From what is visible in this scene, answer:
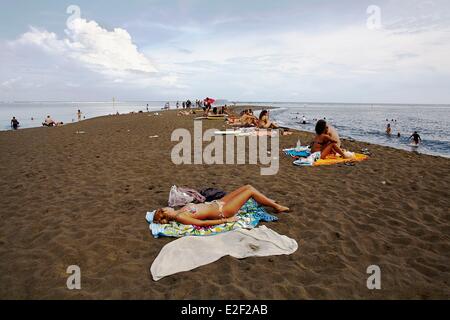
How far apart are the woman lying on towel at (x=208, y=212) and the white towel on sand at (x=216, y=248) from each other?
0.38 m

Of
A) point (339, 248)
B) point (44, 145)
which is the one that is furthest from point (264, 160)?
point (44, 145)

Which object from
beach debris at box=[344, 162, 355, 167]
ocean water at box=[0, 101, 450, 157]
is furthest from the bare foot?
ocean water at box=[0, 101, 450, 157]

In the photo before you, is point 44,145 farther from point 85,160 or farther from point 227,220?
point 227,220

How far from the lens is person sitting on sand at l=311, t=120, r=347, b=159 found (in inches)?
397

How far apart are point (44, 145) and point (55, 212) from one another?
10.6 meters

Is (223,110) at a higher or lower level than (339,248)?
higher

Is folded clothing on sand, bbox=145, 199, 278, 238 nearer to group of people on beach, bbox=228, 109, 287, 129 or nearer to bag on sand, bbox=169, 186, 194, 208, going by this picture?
bag on sand, bbox=169, 186, 194, 208

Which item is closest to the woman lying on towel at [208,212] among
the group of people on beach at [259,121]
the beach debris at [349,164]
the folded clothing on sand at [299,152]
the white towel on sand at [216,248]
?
the white towel on sand at [216,248]

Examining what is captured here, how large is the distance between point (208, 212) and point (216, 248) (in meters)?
→ 0.88

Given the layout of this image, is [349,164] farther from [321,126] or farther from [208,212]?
[208,212]

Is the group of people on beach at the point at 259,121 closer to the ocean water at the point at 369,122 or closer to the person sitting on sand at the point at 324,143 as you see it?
the ocean water at the point at 369,122
